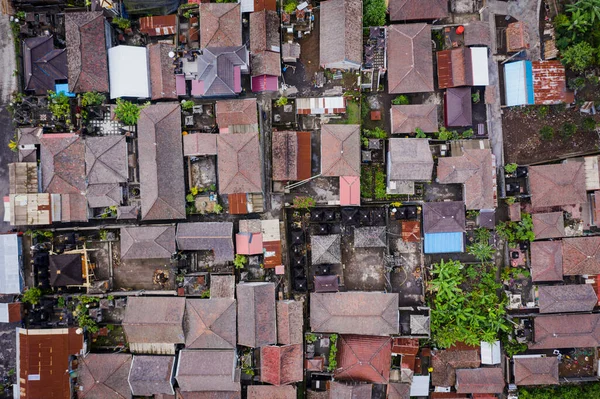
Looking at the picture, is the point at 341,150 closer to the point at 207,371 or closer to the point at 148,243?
the point at 148,243

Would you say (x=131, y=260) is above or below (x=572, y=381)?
above

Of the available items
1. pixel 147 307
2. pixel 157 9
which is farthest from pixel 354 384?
pixel 157 9

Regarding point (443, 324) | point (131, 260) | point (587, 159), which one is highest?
point (587, 159)

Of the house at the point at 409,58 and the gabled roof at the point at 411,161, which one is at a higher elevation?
the house at the point at 409,58

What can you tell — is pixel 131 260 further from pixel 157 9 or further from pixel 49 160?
pixel 157 9

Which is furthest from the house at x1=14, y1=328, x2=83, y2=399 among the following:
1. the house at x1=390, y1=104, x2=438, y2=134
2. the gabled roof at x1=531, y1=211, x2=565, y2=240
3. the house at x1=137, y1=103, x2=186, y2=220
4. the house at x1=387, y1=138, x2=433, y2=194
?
the gabled roof at x1=531, y1=211, x2=565, y2=240

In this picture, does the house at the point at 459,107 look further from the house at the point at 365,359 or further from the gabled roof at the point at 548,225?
the house at the point at 365,359

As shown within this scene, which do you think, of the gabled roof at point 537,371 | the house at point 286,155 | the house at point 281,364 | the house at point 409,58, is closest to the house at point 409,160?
the house at point 409,58
